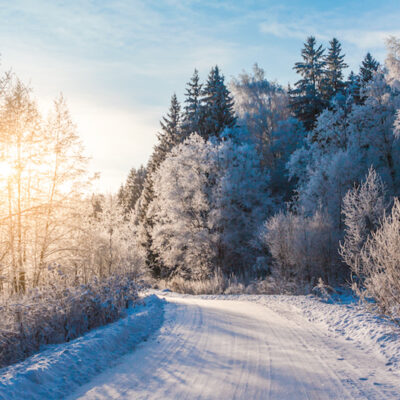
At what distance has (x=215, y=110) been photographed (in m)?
43.0

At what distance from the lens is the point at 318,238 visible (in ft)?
69.8

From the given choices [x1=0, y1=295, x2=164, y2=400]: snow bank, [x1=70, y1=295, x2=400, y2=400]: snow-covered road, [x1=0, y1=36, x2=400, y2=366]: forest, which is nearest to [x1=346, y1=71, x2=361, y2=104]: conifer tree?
[x1=0, y1=36, x2=400, y2=366]: forest

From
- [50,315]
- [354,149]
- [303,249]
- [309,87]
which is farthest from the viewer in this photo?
[309,87]

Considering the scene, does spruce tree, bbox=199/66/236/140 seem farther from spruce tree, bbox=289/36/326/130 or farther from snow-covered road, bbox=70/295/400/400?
snow-covered road, bbox=70/295/400/400

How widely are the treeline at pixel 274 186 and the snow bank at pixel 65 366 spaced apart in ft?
44.0

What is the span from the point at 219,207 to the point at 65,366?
27.1 metres

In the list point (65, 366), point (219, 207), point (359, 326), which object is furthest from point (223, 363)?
point (219, 207)

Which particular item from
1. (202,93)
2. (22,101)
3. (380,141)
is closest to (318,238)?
(380,141)

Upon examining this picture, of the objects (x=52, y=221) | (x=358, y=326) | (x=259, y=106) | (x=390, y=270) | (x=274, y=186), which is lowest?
(x=358, y=326)

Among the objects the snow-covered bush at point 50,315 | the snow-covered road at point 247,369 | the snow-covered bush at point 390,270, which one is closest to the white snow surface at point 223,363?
the snow-covered road at point 247,369

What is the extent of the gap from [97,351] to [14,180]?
472 inches

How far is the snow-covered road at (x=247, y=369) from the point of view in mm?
4527

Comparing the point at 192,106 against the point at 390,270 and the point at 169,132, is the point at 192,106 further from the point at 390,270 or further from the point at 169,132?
the point at 390,270

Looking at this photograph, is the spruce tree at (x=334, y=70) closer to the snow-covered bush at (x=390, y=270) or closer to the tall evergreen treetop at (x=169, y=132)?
the tall evergreen treetop at (x=169, y=132)
